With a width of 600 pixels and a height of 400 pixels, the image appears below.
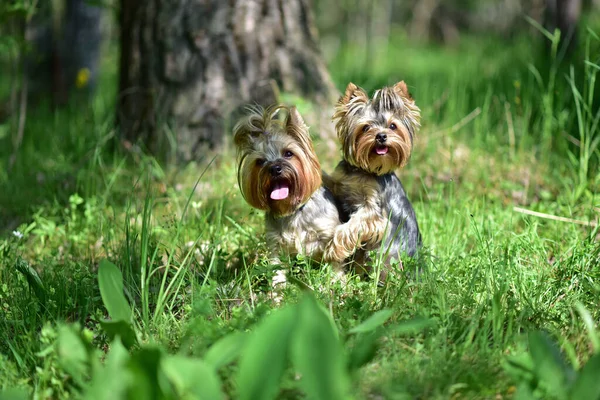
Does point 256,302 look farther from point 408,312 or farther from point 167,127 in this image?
point 167,127

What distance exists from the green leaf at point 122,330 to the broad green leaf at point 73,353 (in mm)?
205

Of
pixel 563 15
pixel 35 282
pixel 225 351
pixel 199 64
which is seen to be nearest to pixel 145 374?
pixel 225 351

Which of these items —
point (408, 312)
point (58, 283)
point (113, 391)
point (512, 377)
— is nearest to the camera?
point (113, 391)

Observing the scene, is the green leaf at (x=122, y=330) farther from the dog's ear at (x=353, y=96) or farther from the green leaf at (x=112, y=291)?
the dog's ear at (x=353, y=96)

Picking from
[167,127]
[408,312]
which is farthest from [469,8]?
[408,312]

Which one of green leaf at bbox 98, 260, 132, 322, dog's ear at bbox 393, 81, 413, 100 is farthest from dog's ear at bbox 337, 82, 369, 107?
green leaf at bbox 98, 260, 132, 322

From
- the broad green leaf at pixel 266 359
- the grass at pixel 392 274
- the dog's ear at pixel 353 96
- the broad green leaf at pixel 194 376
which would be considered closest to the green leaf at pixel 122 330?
the grass at pixel 392 274

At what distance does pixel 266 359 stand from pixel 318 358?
0.17 metres

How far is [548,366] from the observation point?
2146 mm

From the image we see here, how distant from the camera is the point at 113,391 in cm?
195

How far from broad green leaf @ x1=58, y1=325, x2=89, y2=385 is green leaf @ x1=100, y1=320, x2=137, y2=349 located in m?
0.20

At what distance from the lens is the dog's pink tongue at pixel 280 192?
3.28 metres

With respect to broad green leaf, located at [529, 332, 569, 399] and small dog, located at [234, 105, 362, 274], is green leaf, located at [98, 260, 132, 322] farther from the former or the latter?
broad green leaf, located at [529, 332, 569, 399]

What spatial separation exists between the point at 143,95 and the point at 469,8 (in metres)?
24.4
